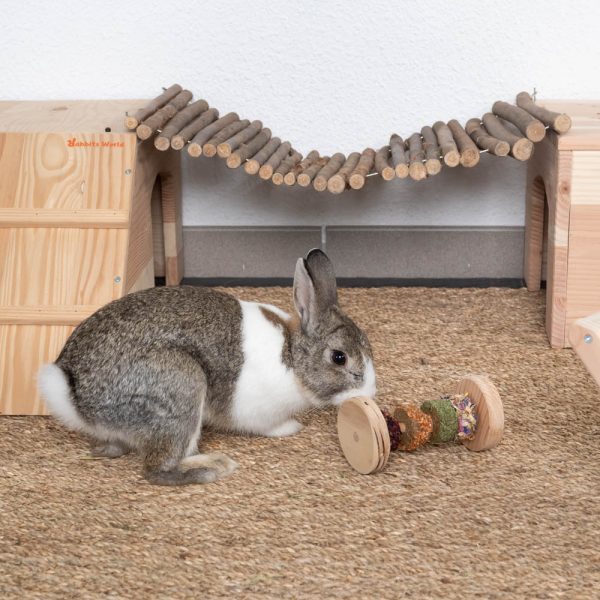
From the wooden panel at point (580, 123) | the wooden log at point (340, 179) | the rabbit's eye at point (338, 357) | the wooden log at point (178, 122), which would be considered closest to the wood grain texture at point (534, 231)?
the wooden panel at point (580, 123)

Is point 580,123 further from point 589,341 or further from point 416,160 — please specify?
point 589,341

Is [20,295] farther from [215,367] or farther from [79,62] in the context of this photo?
[79,62]

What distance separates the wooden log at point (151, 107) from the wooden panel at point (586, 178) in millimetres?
1387

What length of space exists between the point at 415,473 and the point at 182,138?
1.43m

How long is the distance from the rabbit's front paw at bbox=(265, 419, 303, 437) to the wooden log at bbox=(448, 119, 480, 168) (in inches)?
43.2

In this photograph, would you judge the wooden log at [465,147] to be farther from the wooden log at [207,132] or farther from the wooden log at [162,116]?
the wooden log at [162,116]

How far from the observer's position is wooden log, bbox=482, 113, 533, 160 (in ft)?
10.8

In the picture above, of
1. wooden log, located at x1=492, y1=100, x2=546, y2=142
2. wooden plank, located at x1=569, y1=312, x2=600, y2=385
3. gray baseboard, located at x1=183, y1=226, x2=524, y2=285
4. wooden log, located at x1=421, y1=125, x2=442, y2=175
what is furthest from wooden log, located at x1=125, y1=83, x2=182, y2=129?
wooden plank, located at x1=569, y1=312, x2=600, y2=385

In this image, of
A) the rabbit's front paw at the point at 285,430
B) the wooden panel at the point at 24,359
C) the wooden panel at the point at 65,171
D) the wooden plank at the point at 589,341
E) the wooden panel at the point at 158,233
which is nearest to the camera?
the wooden plank at the point at 589,341

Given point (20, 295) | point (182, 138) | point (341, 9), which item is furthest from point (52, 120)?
point (341, 9)

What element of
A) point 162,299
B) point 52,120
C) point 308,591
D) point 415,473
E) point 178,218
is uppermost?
point 52,120

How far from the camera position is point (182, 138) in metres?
3.41

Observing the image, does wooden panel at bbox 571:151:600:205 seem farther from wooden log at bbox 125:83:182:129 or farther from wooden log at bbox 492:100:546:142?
wooden log at bbox 125:83:182:129

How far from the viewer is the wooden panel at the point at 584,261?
3.31 metres
